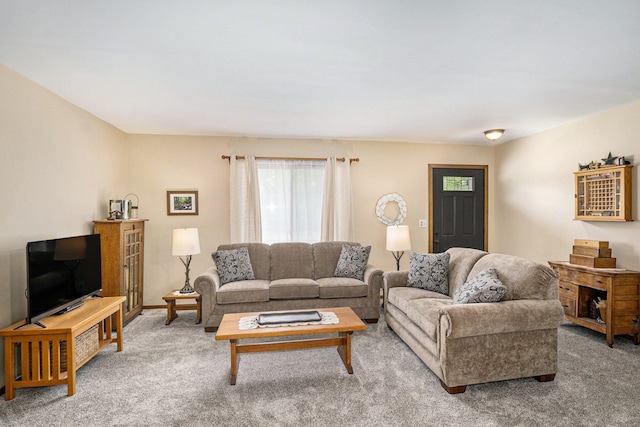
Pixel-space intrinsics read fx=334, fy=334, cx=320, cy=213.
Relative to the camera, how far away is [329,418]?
87.4 inches

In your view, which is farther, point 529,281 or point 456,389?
point 529,281

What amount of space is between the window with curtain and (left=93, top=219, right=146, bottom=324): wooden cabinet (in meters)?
1.73

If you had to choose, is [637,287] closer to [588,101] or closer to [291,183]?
[588,101]

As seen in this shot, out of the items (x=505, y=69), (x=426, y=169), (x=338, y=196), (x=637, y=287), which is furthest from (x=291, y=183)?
(x=637, y=287)

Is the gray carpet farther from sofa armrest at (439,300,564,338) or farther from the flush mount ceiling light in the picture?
the flush mount ceiling light

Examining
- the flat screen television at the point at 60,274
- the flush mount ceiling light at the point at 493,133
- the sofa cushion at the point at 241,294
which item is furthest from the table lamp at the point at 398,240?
the flat screen television at the point at 60,274

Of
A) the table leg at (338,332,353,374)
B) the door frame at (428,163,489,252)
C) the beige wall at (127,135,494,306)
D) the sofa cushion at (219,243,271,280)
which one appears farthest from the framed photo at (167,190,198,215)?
the door frame at (428,163,489,252)

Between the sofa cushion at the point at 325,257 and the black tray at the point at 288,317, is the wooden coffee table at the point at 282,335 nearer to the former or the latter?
the black tray at the point at 288,317

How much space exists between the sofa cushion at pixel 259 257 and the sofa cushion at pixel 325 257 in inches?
24.8

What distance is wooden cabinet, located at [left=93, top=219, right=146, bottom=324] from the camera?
3.83 metres

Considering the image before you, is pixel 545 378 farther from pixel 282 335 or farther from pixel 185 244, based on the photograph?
pixel 185 244

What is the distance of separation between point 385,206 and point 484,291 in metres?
2.74

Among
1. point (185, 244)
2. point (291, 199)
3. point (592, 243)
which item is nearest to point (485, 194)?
point (592, 243)

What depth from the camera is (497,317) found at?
8.30 ft
